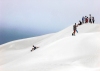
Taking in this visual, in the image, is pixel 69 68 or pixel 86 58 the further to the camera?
pixel 86 58

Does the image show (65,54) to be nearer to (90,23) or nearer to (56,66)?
(56,66)

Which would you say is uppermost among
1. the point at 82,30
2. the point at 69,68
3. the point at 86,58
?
the point at 82,30

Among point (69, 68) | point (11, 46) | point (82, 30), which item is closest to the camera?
point (69, 68)

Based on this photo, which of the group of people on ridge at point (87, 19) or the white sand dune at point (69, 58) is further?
the group of people on ridge at point (87, 19)

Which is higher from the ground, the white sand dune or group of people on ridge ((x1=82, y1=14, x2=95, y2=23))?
group of people on ridge ((x1=82, y1=14, x2=95, y2=23))

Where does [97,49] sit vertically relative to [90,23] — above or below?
below

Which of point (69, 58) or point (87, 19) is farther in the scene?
point (87, 19)

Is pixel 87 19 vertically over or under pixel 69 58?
over

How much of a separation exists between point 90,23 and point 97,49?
530 inches

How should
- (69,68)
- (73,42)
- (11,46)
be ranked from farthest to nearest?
(11,46), (73,42), (69,68)

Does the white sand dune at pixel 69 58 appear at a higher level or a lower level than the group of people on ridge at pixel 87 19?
lower

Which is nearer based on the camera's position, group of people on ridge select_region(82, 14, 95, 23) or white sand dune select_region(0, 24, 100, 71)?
white sand dune select_region(0, 24, 100, 71)

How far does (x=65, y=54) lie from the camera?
15.6 meters

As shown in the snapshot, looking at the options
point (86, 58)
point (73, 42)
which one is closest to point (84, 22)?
point (73, 42)
